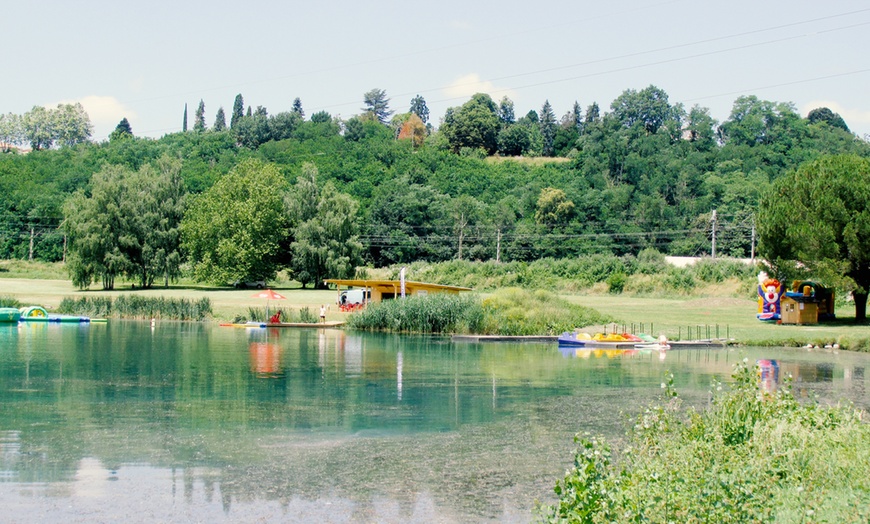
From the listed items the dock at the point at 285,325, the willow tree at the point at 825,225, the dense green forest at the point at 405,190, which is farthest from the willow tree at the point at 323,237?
the willow tree at the point at 825,225

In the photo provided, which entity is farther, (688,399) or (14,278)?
(14,278)

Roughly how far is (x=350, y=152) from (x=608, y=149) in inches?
1542

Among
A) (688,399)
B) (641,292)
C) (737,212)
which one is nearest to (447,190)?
(737,212)

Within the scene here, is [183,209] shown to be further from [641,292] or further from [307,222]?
[641,292]

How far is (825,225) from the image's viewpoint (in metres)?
52.2

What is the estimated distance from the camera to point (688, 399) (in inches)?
1041

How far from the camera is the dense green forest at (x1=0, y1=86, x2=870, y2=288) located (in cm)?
8569

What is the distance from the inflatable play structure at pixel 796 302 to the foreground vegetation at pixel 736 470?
136 feet

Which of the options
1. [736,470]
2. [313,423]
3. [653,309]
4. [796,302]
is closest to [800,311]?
[796,302]

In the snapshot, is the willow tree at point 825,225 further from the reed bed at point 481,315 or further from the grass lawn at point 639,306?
the reed bed at point 481,315

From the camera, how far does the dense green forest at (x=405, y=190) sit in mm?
85688

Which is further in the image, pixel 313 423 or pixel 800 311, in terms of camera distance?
pixel 800 311

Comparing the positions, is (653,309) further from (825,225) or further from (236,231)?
(236,231)

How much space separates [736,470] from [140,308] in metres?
56.1
